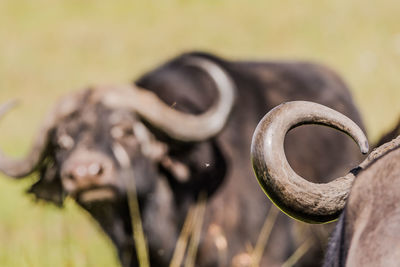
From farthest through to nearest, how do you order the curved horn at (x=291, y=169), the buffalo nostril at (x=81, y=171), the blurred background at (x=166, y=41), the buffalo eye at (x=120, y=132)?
the blurred background at (x=166, y=41) → the buffalo eye at (x=120, y=132) → the buffalo nostril at (x=81, y=171) → the curved horn at (x=291, y=169)

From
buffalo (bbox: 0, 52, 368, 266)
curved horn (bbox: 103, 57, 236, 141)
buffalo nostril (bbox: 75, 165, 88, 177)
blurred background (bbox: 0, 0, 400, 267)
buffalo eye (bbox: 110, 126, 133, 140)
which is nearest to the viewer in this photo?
buffalo nostril (bbox: 75, 165, 88, 177)

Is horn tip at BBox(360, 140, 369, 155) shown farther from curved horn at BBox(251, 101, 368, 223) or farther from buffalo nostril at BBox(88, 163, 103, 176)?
buffalo nostril at BBox(88, 163, 103, 176)

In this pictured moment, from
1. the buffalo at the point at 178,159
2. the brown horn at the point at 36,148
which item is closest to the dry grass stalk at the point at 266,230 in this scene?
the buffalo at the point at 178,159

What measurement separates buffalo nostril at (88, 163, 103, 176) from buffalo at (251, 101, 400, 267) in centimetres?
348

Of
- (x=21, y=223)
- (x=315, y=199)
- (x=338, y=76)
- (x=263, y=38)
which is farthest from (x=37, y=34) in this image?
(x=315, y=199)

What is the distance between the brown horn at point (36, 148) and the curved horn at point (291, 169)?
4160 mm

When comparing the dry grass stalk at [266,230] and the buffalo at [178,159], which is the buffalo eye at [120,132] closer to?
the buffalo at [178,159]

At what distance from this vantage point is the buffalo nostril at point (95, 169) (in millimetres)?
5686

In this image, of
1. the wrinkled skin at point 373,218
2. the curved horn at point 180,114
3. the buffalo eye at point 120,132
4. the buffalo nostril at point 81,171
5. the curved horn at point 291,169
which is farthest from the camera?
the curved horn at point 180,114

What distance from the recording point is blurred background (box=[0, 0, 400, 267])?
1727 cm

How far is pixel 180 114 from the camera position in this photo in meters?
6.42

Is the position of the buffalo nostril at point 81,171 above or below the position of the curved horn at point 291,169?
below

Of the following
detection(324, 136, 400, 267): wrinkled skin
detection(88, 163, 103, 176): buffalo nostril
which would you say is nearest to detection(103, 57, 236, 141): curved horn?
detection(88, 163, 103, 176): buffalo nostril

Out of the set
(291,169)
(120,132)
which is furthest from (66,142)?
(291,169)
